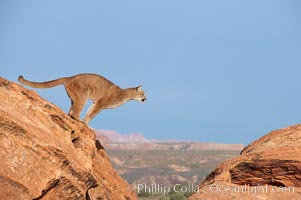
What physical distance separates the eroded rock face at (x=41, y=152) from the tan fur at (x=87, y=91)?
4.08m

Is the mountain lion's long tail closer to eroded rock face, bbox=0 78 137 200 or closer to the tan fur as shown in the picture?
the tan fur

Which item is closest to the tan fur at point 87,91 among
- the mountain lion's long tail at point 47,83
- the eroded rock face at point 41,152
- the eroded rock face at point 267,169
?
the mountain lion's long tail at point 47,83

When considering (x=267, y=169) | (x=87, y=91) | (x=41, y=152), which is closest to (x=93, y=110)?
(x=87, y=91)

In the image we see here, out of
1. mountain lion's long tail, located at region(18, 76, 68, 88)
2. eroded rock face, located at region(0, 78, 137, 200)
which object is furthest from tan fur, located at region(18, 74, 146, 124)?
eroded rock face, located at region(0, 78, 137, 200)

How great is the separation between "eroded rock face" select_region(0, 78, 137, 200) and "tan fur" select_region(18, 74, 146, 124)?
408 cm

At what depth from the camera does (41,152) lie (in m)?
9.48

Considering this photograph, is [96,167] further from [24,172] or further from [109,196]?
[24,172]

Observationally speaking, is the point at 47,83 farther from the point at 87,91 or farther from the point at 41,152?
the point at 41,152

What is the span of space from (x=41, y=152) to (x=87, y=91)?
23.8ft

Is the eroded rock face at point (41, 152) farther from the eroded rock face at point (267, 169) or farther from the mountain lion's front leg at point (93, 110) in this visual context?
the mountain lion's front leg at point (93, 110)

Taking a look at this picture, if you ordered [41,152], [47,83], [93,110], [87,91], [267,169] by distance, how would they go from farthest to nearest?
1. [93,110]
2. [87,91]
3. [47,83]
4. [267,169]
5. [41,152]

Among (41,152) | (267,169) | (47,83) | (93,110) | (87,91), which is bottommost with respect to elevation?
(41,152)

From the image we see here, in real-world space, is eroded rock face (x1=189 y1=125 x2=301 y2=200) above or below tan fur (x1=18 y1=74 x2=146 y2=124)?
below

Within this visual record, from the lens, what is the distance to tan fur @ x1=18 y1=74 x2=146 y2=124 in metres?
16.3
